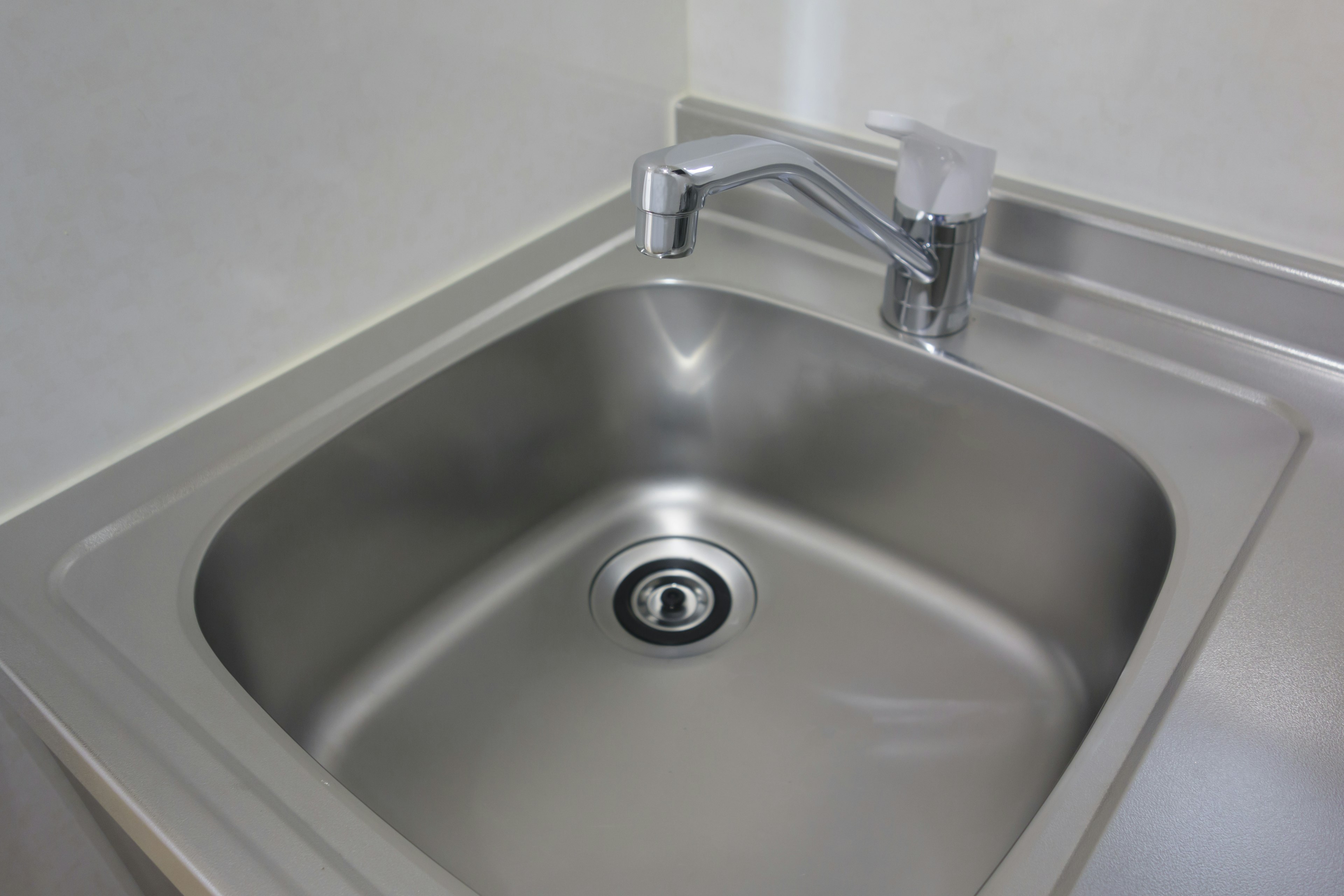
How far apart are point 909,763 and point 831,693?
76 millimetres

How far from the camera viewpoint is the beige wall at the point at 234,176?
51 cm

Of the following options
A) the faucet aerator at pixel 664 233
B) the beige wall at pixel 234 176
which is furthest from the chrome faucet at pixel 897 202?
the beige wall at pixel 234 176

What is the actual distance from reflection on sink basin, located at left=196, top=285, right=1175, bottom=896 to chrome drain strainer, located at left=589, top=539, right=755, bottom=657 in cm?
1

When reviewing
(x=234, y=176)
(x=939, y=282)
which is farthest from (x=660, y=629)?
(x=234, y=176)

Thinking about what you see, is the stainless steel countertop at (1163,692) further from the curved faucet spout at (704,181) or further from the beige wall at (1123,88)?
the curved faucet spout at (704,181)

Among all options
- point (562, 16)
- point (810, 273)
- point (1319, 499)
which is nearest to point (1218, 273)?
point (1319, 499)

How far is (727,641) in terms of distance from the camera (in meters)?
0.72

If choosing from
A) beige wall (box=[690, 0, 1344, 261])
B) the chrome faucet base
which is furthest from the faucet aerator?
beige wall (box=[690, 0, 1344, 261])

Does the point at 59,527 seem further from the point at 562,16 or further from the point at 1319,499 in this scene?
the point at 1319,499

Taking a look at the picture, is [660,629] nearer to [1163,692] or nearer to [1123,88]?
[1163,692]

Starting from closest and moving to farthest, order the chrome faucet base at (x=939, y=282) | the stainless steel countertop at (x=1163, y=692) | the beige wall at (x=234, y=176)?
the stainless steel countertop at (x=1163, y=692)
the beige wall at (x=234, y=176)
the chrome faucet base at (x=939, y=282)

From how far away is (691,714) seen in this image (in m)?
0.67

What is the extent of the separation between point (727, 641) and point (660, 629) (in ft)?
0.18

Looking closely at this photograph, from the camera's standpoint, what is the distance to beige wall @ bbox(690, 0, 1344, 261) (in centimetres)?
59
